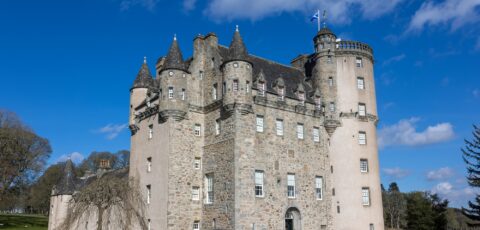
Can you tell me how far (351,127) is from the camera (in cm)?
3969

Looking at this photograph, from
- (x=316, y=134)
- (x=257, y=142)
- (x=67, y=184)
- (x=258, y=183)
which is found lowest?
(x=258, y=183)

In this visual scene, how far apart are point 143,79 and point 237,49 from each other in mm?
12847

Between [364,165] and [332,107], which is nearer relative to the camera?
[364,165]

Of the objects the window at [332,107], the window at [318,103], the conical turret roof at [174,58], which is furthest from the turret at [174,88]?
the window at [332,107]

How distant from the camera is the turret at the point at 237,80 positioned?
33906 millimetres

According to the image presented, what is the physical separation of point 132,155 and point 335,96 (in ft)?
64.2

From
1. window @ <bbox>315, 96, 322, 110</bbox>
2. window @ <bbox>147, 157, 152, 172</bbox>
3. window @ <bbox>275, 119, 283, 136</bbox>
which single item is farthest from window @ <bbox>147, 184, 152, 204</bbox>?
window @ <bbox>315, 96, 322, 110</bbox>

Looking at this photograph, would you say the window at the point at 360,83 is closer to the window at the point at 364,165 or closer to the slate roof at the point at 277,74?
the slate roof at the point at 277,74

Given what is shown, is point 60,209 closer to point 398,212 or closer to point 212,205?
point 212,205

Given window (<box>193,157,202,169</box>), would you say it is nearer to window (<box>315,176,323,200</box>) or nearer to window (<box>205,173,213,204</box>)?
window (<box>205,173,213,204</box>)

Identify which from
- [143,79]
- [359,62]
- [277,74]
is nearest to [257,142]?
[277,74]

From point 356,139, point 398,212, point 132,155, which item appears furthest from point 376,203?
point 398,212

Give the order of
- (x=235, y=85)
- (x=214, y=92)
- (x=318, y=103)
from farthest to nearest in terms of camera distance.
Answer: (x=318, y=103)
(x=214, y=92)
(x=235, y=85)

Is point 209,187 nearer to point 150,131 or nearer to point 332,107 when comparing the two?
point 150,131
